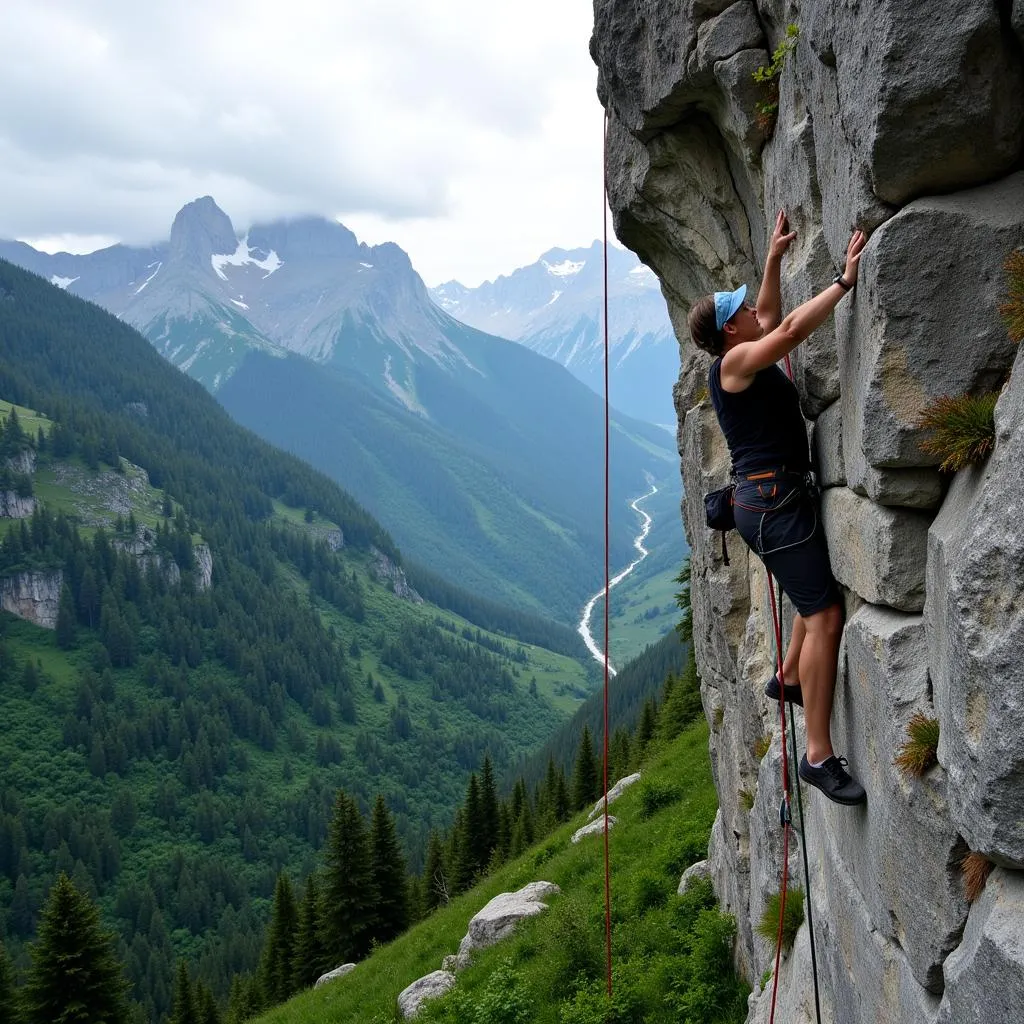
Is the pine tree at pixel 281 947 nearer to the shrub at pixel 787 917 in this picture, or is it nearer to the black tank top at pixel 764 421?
the shrub at pixel 787 917

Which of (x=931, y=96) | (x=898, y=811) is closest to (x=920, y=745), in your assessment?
(x=898, y=811)

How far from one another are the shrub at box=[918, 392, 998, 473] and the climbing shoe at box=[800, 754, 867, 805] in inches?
104

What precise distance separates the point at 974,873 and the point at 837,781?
73.9 inches

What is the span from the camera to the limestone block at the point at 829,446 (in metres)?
6.50

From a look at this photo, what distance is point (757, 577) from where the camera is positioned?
11844mm

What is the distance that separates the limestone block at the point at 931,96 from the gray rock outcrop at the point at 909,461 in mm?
10

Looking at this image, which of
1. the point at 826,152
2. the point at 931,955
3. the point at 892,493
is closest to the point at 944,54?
the point at 826,152

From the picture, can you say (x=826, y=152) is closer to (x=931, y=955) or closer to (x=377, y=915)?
(x=931, y=955)

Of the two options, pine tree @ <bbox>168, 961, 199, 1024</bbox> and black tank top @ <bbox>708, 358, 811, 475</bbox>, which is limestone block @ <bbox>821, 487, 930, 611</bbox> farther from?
pine tree @ <bbox>168, 961, 199, 1024</bbox>

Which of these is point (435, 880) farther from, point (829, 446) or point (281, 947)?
point (829, 446)

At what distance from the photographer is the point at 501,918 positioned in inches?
829

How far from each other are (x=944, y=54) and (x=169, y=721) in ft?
626

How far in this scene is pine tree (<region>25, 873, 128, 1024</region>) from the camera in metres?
39.2

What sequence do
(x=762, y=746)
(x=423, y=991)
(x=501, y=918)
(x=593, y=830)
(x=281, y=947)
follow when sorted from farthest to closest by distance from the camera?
(x=281, y=947) < (x=593, y=830) < (x=501, y=918) < (x=423, y=991) < (x=762, y=746)
